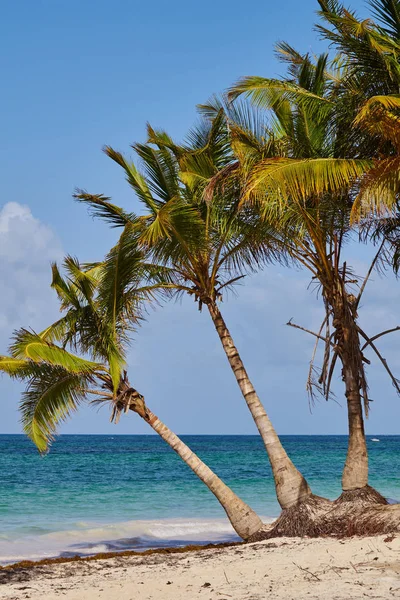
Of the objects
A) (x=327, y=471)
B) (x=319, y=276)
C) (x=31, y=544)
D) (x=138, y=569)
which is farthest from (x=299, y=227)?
(x=327, y=471)

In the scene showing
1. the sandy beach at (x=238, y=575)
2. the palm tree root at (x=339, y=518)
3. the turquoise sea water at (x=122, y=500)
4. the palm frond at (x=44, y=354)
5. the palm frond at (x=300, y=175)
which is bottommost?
the turquoise sea water at (x=122, y=500)

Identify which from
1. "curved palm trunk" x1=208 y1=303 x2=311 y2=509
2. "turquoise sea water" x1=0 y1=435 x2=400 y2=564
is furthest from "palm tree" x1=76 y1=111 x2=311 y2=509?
"turquoise sea water" x1=0 y1=435 x2=400 y2=564

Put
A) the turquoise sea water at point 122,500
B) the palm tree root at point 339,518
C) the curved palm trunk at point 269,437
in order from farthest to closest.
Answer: the turquoise sea water at point 122,500, the curved palm trunk at point 269,437, the palm tree root at point 339,518

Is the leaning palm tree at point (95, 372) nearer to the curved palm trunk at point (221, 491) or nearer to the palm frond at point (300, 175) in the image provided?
the curved palm trunk at point (221, 491)

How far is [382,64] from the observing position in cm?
946

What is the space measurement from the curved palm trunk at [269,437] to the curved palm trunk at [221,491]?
0.55 m

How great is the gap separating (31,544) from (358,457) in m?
7.13

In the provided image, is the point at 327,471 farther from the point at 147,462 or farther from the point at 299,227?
the point at 299,227

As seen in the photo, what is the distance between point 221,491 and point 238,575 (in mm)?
3337

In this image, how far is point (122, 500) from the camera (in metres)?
22.8

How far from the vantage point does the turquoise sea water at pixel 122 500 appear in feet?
48.9

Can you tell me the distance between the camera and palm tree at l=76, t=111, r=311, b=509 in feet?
36.2

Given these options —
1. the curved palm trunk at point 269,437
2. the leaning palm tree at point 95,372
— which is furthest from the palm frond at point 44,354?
the curved palm trunk at point 269,437

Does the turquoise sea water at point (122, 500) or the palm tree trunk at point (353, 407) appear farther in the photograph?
the turquoise sea water at point (122, 500)
